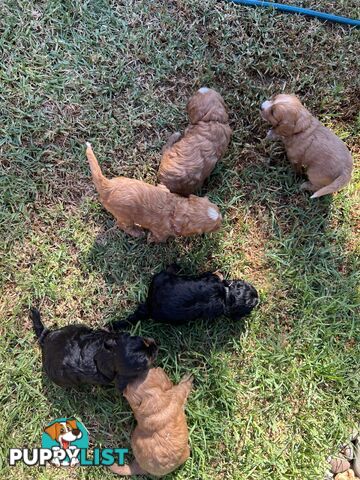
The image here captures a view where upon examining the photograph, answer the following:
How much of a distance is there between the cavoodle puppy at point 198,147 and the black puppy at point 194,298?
73cm

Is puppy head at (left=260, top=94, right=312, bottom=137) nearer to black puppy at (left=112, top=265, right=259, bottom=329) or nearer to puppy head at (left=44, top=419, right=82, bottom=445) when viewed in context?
black puppy at (left=112, top=265, right=259, bottom=329)

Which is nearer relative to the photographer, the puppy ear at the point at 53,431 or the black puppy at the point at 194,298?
the black puppy at the point at 194,298

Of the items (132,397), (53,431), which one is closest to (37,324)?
(53,431)

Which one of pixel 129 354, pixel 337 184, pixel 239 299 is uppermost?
pixel 337 184

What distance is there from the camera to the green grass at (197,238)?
13.3 ft

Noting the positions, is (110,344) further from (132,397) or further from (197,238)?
(197,238)

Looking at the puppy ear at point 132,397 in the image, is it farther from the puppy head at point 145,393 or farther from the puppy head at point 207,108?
the puppy head at point 207,108

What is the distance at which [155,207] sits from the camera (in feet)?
12.1

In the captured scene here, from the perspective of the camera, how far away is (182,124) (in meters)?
4.20

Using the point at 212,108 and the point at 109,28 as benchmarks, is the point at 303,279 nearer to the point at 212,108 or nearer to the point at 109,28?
the point at 212,108

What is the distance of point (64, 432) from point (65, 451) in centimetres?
15

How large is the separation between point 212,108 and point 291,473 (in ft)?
9.93

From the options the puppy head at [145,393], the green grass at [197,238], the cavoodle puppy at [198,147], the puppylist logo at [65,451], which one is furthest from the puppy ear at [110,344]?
the cavoodle puppy at [198,147]

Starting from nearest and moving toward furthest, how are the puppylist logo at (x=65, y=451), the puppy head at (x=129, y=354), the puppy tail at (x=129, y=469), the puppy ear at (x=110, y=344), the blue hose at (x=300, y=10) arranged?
the puppy head at (x=129, y=354) → the puppy ear at (x=110, y=344) → the puppy tail at (x=129, y=469) → the puppylist logo at (x=65, y=451) → the blue hose at (x=300, y=10)
